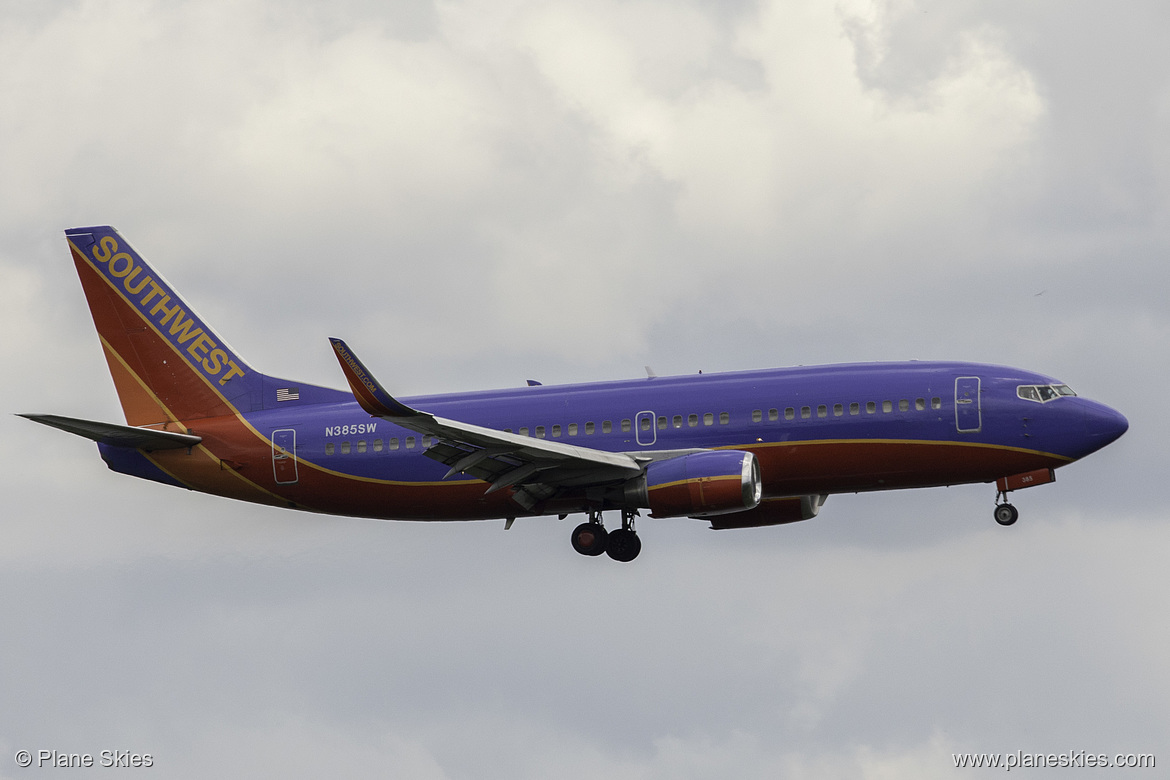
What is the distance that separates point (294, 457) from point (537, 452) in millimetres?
10527

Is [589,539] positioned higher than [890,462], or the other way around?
[890,462]

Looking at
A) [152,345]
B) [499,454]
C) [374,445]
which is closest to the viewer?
[499,454]

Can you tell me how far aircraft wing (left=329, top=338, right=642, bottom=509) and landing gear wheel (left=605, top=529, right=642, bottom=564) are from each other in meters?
3.24

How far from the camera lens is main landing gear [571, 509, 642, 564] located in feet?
179

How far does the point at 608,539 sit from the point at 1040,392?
14899 mm

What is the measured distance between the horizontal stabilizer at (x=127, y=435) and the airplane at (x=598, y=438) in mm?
69

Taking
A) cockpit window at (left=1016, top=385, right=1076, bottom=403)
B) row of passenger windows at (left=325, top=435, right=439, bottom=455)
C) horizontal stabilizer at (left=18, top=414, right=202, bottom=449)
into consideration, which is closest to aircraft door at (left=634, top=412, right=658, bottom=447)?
row of passenger windows at (left=325, top=435, right=439, bottom=455)

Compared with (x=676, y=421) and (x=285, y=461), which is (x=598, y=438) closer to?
(x=676, y=421)

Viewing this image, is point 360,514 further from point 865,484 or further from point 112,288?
point 865,484

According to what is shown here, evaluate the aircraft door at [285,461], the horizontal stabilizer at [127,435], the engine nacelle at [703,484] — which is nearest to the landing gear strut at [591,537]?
the engine nacelle at [703,484]

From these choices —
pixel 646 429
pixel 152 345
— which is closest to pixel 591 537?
pixel 646 429

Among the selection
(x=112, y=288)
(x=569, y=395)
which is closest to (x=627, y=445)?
(x=569, y=395)

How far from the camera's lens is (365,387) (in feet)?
147

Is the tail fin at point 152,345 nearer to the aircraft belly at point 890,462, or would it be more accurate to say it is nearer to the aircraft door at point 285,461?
the aircraft door at point 285,461
